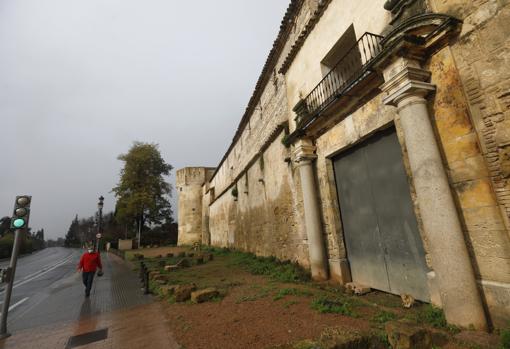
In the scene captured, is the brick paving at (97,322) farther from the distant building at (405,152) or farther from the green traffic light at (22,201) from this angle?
the distant building at (405,152)

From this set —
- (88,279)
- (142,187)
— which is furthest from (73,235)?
(88,279)

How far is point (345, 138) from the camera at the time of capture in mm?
5688

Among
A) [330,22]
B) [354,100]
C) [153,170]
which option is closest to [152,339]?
[354,100]

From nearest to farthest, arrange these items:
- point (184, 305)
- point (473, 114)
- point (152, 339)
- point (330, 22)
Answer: point (473, 114) → point (152, 339) → point (184, 305) → point (330, 22)

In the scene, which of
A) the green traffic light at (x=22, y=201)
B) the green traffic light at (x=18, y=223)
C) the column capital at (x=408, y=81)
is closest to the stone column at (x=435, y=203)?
the column capital at (x=408, y=81)

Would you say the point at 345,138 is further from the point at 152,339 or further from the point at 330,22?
the point at 152,339

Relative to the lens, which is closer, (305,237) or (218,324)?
(218,324)

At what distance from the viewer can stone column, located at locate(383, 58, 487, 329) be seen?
9.77 feet

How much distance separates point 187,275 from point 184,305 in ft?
12.0

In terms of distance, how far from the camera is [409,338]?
243 centimetres

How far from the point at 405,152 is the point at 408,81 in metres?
1.22

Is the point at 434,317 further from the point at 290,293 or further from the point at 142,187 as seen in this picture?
the point at 142,187

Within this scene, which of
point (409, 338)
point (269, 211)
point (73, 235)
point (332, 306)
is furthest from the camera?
point (73, 235)

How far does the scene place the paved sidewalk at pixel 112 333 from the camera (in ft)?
11.4
